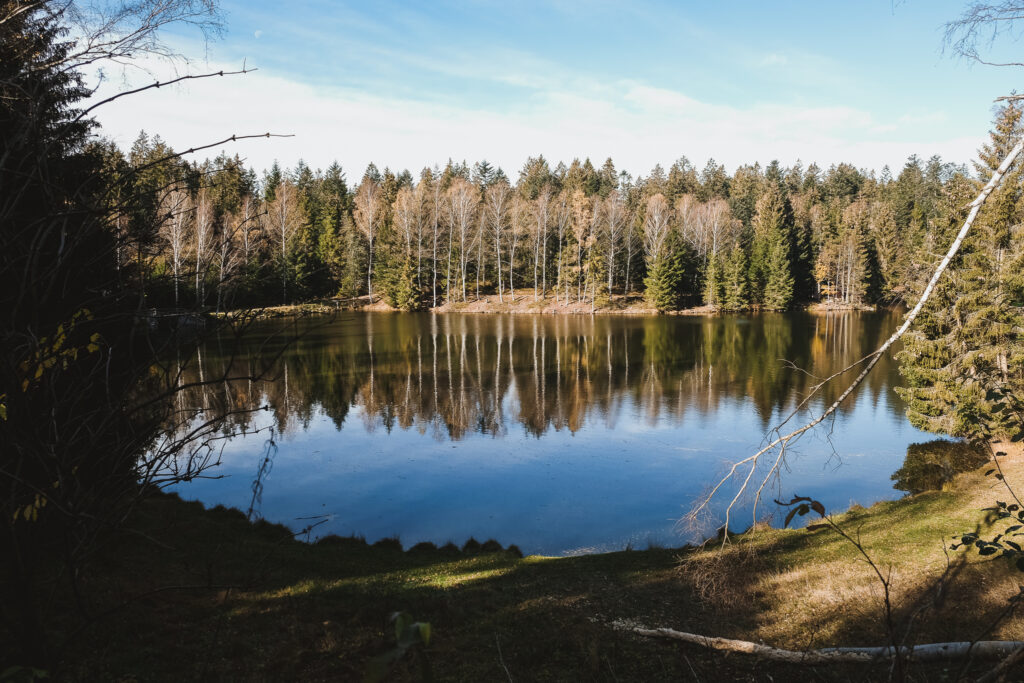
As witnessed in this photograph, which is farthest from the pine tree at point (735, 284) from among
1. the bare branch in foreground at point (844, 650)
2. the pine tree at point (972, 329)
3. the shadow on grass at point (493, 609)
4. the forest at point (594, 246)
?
the bare branch in foreground at point (844, 650)

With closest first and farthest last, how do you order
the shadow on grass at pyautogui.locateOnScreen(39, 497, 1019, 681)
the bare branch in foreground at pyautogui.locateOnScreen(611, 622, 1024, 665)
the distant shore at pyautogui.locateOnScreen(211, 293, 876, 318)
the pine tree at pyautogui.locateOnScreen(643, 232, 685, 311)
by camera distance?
1. the bare branch in foreground at pyautogui.locateOnScreen(611, 622, 1024, 665)
2. the shadow on grass at pyautogui.locateOnScreen(39, 497, 1019, 681)
3. the pine tree at pyautogui.locateOnScreen(643, 232, 685, 311)
4. the distant shore at pyautogui.locateOnScreen(211, 293, 876, 318)

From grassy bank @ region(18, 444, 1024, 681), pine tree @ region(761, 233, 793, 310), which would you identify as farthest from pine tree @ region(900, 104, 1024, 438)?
pine tree @ region(761, 233, 793, 310)

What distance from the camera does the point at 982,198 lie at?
2.95 m

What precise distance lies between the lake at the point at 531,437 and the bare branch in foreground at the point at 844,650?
1744mm

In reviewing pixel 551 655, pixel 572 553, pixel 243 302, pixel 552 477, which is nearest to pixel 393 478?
pixel 552 477

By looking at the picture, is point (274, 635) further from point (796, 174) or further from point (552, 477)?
point (796, 174)

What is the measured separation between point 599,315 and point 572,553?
47.4 metres

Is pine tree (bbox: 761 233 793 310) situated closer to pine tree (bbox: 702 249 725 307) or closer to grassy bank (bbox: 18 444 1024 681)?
pine tree (bbox: 702 249 725 307)

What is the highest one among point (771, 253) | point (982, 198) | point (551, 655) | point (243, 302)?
Answer: point (771, 253)

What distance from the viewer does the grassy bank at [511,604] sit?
5.70 metres

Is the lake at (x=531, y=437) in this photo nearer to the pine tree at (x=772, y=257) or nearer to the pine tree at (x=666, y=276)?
the pine tree at (x=666, y=276)

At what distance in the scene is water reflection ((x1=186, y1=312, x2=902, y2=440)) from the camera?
21891 mm

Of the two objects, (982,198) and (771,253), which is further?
(771,253)

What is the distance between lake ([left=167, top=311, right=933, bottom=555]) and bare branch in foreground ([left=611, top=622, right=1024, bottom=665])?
1.74 metres
